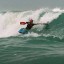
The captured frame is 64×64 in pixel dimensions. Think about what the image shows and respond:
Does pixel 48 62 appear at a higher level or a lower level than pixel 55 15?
lower

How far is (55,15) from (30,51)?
18307mm

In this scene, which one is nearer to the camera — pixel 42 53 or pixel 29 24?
pixel 42 53

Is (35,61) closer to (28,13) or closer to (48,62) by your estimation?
(48,62)

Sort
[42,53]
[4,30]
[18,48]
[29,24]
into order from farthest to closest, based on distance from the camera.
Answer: [4,30] < [29,24] < [18,48] < [42,53]

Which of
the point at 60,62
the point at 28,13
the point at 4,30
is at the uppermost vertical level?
the point at 28,13

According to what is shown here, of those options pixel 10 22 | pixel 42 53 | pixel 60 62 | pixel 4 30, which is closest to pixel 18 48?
pixel 42 53

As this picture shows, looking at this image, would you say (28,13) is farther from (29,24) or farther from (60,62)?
(60,62)

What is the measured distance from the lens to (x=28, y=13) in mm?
34812

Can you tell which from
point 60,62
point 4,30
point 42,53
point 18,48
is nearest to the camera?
point 60,62

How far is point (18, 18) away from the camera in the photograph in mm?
33906

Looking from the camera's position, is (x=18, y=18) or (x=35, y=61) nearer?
(x=35, y=61)

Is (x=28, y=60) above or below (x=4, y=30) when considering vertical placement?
below

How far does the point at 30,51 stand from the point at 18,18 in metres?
18.4

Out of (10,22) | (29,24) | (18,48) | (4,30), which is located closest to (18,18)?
(10,22)
